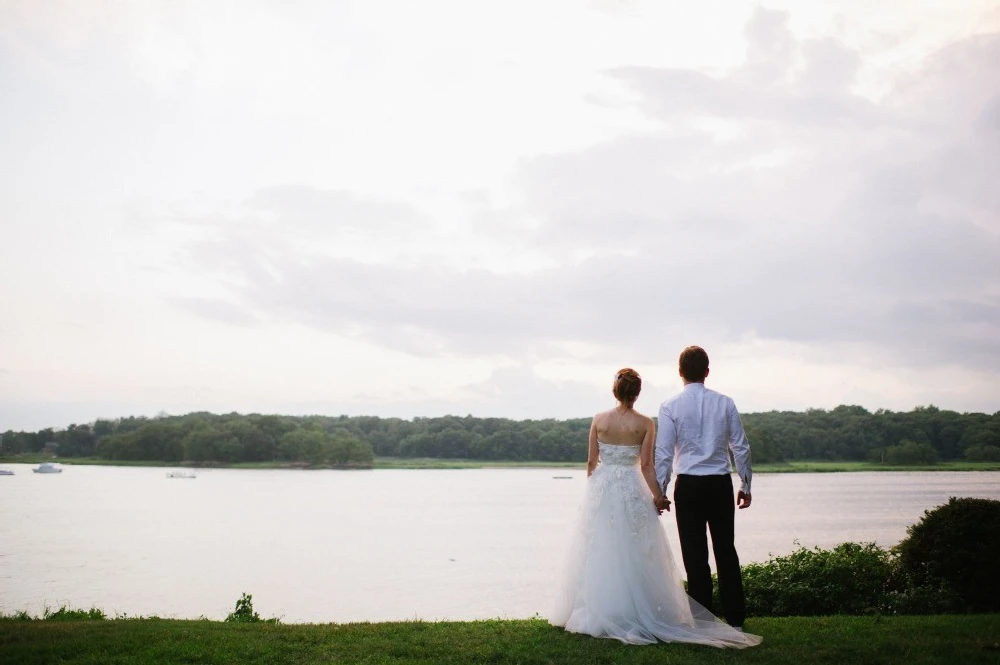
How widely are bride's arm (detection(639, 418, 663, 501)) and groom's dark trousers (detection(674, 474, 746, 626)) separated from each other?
276 millimetres

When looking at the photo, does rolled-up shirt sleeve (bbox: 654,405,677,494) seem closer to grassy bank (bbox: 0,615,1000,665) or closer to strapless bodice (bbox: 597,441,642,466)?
strapless bodice (bbox: 597,441,642,466)

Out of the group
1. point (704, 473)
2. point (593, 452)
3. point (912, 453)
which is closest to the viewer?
point (704, 473)

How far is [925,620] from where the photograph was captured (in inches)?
313

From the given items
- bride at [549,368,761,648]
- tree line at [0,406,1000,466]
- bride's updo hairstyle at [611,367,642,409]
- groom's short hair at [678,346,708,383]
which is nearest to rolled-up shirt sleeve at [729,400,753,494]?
groom's short hair at [678,346,708,383]

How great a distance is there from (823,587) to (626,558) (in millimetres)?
3485

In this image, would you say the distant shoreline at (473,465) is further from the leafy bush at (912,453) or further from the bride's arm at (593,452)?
the bride's arm at (593,452)

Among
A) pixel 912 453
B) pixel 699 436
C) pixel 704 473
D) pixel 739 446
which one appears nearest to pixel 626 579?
pixel 704 473

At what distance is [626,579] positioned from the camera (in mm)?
7441

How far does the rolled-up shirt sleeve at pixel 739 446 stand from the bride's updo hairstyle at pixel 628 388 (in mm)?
920

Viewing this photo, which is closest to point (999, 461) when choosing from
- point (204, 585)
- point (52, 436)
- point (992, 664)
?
point (204, 585)

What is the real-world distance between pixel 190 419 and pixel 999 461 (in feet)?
427

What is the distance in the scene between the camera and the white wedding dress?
23.5ft

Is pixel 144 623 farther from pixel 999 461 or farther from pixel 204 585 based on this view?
pixel 999 461

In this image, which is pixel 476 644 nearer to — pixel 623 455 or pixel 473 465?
pixel 623 455
